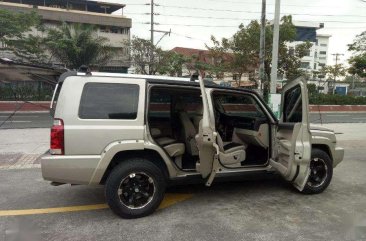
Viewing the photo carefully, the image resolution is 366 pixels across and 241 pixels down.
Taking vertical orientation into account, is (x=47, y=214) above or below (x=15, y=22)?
below

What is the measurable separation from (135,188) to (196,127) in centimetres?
149

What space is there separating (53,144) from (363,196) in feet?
15.4

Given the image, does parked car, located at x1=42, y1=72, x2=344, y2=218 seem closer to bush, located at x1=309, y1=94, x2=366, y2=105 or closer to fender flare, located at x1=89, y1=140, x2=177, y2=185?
fender flare, located at x1=89, y1=140, x2=177, y2=185

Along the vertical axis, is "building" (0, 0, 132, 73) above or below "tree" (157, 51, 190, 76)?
above

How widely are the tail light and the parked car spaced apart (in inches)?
0.4

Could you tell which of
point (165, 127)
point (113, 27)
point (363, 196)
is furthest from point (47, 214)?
point (113, 27)

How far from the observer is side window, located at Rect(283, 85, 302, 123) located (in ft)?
→ 15.9

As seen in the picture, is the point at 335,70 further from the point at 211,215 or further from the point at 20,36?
the point at 211,215

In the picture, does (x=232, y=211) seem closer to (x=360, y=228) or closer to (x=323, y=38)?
(x=360, y=228)

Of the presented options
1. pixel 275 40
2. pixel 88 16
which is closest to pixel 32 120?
pixel 275 40

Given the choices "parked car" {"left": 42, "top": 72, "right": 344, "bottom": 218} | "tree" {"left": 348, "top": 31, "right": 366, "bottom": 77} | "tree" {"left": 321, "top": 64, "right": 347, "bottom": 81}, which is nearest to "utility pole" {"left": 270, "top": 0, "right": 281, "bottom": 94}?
"parked car" {"left": 42, "top": 72, "right": 344, "bottom": 218}

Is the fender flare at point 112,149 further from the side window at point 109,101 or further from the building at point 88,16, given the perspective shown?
the building at point 88,16

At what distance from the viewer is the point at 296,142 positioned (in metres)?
4.57

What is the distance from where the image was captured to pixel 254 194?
518 cm
